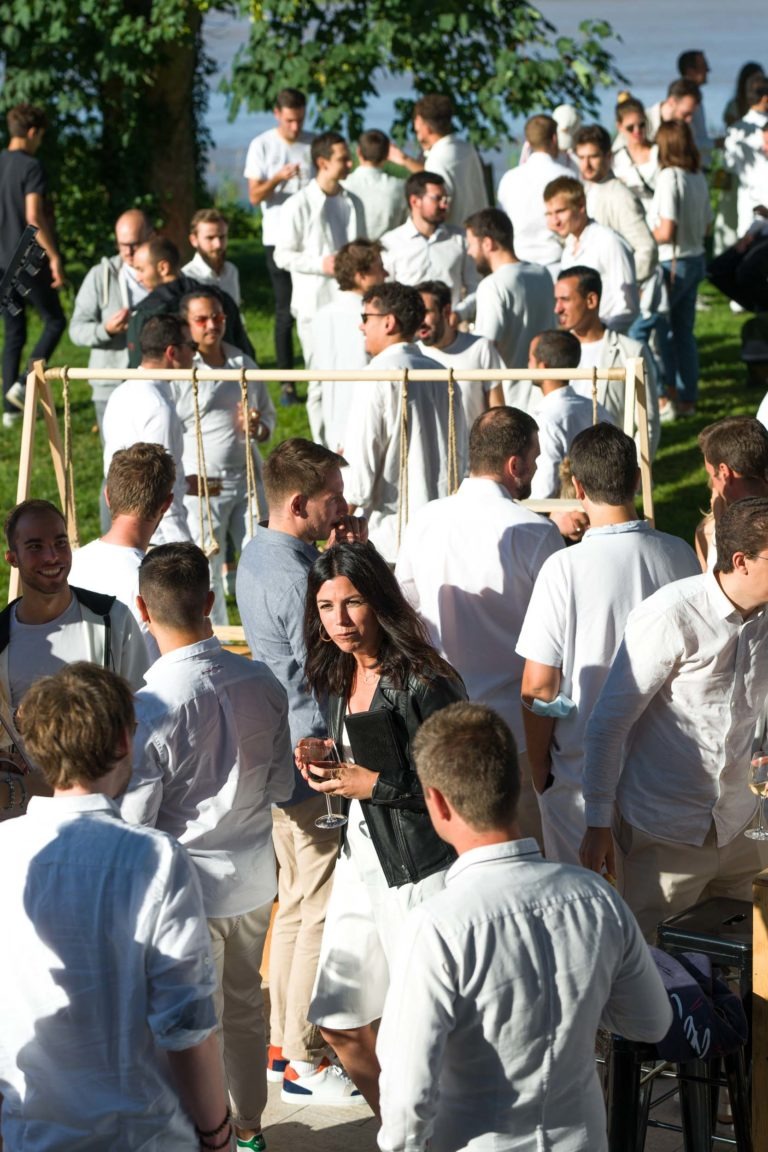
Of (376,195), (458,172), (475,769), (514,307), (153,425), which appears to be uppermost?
(458,172)

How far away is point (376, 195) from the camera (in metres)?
11.4

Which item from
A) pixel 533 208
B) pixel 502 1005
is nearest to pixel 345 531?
pixel 502 1005

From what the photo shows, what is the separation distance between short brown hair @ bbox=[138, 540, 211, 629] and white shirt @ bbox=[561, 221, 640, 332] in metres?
5.57

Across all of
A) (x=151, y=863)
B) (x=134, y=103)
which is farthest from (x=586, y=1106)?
(x=134, y=103)

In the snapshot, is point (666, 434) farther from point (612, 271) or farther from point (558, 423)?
point (558, 423)

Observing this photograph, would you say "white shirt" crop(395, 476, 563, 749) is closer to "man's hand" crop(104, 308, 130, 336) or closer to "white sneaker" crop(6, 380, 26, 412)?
"man's hand" crop(104, 308, 130, 336)

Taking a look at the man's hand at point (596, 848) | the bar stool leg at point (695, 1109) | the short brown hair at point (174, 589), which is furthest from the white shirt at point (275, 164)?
the bar stool leg at point (695, 1109)

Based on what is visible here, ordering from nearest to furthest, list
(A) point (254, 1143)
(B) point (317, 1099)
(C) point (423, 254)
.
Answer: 1. (A) point (254, 1143)
2. (B) point (317, 1099)
3. (C) point (423, 254)

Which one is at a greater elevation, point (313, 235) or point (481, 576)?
point (313, 235)

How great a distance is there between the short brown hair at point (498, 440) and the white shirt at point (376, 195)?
634cm

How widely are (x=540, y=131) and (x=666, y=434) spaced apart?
2248 millimetres

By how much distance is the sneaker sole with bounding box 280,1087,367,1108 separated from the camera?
476cm

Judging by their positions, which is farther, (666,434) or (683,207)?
(666,434)

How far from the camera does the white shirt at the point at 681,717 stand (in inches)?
161
